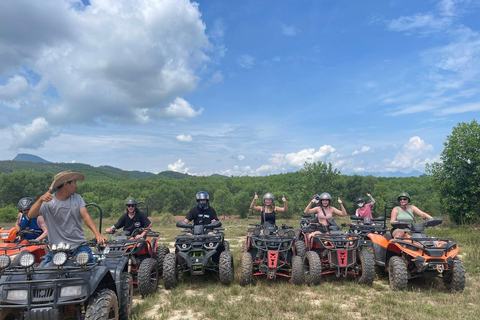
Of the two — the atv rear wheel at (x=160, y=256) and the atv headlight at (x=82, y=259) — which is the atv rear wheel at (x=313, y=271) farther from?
the atv headlight at (x=82, y=259)

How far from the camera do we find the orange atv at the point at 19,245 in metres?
5.83

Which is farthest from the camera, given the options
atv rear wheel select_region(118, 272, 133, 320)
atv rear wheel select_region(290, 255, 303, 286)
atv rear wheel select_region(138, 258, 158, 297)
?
atv rear wheel select_region(290, 255, 303, 286)

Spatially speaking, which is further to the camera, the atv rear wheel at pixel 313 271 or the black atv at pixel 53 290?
the atv rear wheel at pixel 313 271

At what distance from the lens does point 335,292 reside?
20.6 feet

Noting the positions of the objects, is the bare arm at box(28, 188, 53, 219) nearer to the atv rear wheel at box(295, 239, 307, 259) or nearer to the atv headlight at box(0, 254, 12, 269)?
the atv headlight at box(0, 254, 12, 269)

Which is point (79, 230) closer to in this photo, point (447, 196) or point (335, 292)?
point (335, 292)

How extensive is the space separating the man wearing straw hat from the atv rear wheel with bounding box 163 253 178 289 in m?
2.46

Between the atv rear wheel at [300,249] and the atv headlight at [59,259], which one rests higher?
the atv headlight at [59,259]

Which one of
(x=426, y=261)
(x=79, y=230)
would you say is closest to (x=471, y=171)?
(x=426, y=261)

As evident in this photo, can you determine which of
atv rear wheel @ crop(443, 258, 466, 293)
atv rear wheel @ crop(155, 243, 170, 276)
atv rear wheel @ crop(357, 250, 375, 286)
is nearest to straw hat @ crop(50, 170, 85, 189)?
atv rear wheel @ crop(155, 243, 170, 276)

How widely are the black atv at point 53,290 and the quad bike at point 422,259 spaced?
525 centimetres

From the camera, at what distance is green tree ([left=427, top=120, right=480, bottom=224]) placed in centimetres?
1912

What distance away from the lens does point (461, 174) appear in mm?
19641

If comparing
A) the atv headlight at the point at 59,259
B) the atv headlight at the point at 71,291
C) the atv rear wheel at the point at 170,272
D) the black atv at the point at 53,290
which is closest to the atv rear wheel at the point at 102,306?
the black atv at the point at 53,290
